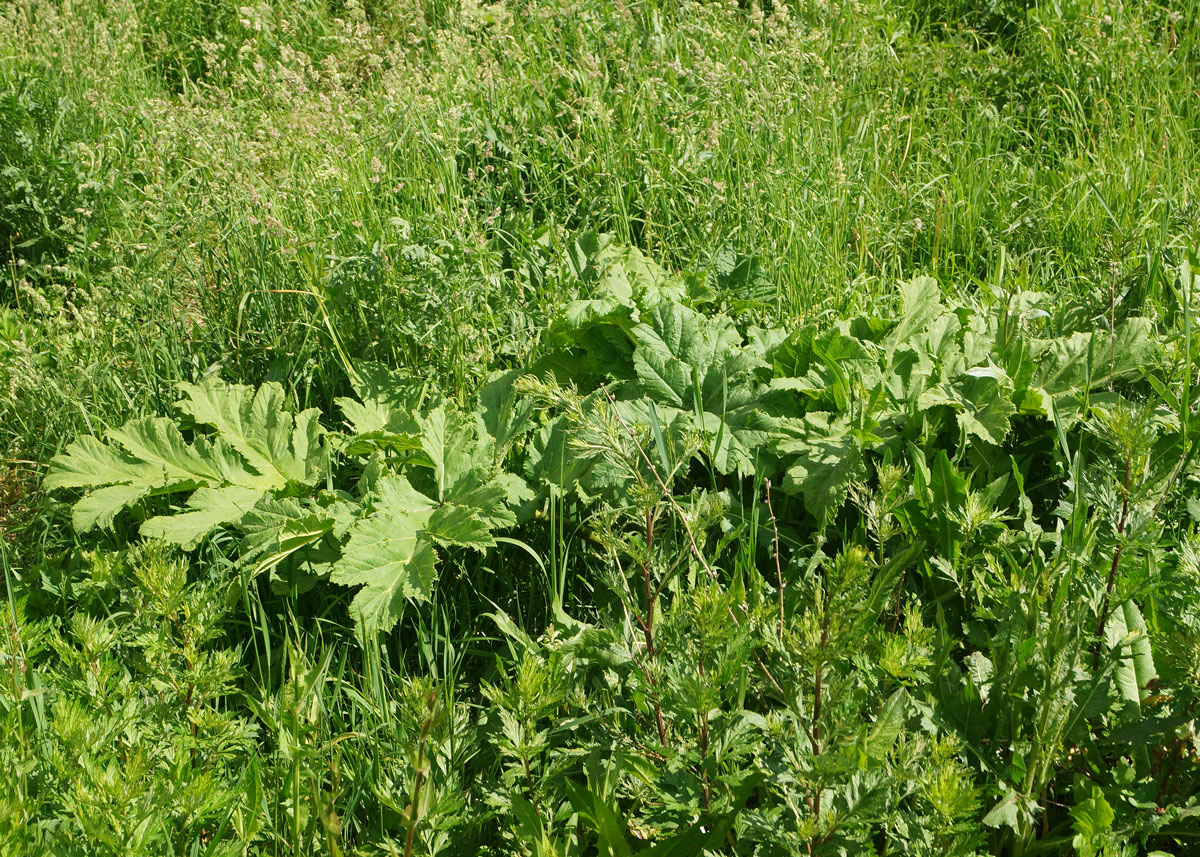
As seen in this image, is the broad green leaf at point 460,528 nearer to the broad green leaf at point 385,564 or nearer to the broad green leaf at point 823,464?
the broad green leaf at point 385,564

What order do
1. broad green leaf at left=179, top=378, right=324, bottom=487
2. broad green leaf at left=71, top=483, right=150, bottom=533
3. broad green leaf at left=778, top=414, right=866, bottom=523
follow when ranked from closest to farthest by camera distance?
broad green leaf at left=778, top=414, right=866, bottom=523 < broad green leaf at left=71, top=483, right=150, bottom=533 < broad green leaf at left=179, top=378, right=324, bottom=487

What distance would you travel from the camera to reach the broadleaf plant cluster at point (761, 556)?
5.27 feet

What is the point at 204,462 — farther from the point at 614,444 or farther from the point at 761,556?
the point at 761,556

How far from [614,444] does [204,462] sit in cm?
132

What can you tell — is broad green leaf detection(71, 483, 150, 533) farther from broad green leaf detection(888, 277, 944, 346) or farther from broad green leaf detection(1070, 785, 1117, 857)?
broad green leaf detection(1070, 785, 1117, 857)

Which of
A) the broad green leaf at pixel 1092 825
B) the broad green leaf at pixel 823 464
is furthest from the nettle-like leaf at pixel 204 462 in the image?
the broad green leaf at pixel 1092 825

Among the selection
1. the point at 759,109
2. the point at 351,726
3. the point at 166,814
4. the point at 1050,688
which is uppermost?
the point at 759,109

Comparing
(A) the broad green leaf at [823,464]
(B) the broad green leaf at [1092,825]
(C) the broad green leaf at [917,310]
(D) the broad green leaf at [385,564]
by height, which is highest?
(C) the broad green leaf at [917,310]

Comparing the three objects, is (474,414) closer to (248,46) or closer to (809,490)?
(809,490)

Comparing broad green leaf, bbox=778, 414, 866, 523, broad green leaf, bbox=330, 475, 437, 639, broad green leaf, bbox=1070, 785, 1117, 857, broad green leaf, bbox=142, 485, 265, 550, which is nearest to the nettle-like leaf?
broad green leaf, bbox=142, 485, 265, 550

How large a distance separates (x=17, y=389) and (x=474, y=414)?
5.12ft

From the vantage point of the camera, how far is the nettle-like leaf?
8.03 feet

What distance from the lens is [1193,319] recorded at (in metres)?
2.74

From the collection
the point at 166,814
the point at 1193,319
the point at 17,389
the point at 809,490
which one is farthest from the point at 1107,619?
the point at 17,389
